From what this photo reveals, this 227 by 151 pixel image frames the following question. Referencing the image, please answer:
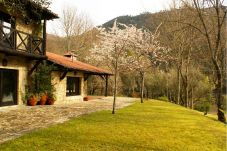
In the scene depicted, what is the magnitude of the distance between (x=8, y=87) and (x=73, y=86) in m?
8.01

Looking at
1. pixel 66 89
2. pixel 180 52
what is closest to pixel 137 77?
pixel 180 52

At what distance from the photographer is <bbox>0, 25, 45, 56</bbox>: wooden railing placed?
1362cm

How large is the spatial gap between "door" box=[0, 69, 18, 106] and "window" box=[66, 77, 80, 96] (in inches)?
238

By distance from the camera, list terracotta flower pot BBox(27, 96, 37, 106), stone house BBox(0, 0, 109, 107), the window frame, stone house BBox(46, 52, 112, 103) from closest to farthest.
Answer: stone house BBox(0, 0, 109, 107), terracotta flower pot BBox(27, 96, 37, 106), stone house BBox(46, 52, 112, 103), the window frame

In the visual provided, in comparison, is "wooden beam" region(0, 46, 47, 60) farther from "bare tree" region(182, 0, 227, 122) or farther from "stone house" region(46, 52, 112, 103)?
"bare tree" region(182, 0, 227, 122)

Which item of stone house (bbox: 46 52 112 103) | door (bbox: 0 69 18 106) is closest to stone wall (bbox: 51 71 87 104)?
stone house (bbox: 46 52 112 103)

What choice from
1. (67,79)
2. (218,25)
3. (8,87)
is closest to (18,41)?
(8,87)

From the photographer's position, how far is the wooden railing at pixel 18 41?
13.6 metres

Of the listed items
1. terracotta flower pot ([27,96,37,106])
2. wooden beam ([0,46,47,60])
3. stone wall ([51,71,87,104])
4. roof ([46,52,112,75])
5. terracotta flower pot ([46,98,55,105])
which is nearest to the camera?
wooden beam ([0,46,47,60])

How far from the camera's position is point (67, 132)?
29.1ft

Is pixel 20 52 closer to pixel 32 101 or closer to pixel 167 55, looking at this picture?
pixel 32 101

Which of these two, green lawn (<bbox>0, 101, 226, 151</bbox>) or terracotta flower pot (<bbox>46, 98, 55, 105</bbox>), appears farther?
terracotta flower pot (<bbox>46, 98, 55, 105</bbox>)

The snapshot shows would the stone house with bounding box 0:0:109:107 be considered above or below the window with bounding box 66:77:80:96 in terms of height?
above

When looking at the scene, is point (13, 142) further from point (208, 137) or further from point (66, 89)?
point (66, 89)
